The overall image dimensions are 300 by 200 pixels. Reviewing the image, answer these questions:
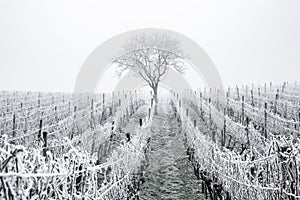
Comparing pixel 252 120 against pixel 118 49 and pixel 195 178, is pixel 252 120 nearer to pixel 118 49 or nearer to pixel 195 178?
pixel 195 178

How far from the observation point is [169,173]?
29.6ft

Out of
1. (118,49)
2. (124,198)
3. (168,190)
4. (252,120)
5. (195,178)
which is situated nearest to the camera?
(124,198)

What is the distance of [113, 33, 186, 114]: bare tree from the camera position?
105ft

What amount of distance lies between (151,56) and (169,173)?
80.5ft

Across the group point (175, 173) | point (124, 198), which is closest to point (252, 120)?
point (175, 173)

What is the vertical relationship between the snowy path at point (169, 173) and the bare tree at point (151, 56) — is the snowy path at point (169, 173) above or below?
below

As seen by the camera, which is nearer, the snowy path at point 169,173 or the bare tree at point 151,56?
the snowy path at point 169,173

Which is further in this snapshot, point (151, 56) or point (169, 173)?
point (151, 56)

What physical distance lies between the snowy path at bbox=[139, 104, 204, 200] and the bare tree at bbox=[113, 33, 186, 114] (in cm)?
1780

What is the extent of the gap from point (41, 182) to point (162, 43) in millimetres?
31077

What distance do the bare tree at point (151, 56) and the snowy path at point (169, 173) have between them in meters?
17.8

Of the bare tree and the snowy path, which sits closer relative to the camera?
the snowy path

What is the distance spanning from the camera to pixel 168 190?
7520 millimetres

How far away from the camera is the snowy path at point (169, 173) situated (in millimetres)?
7281
